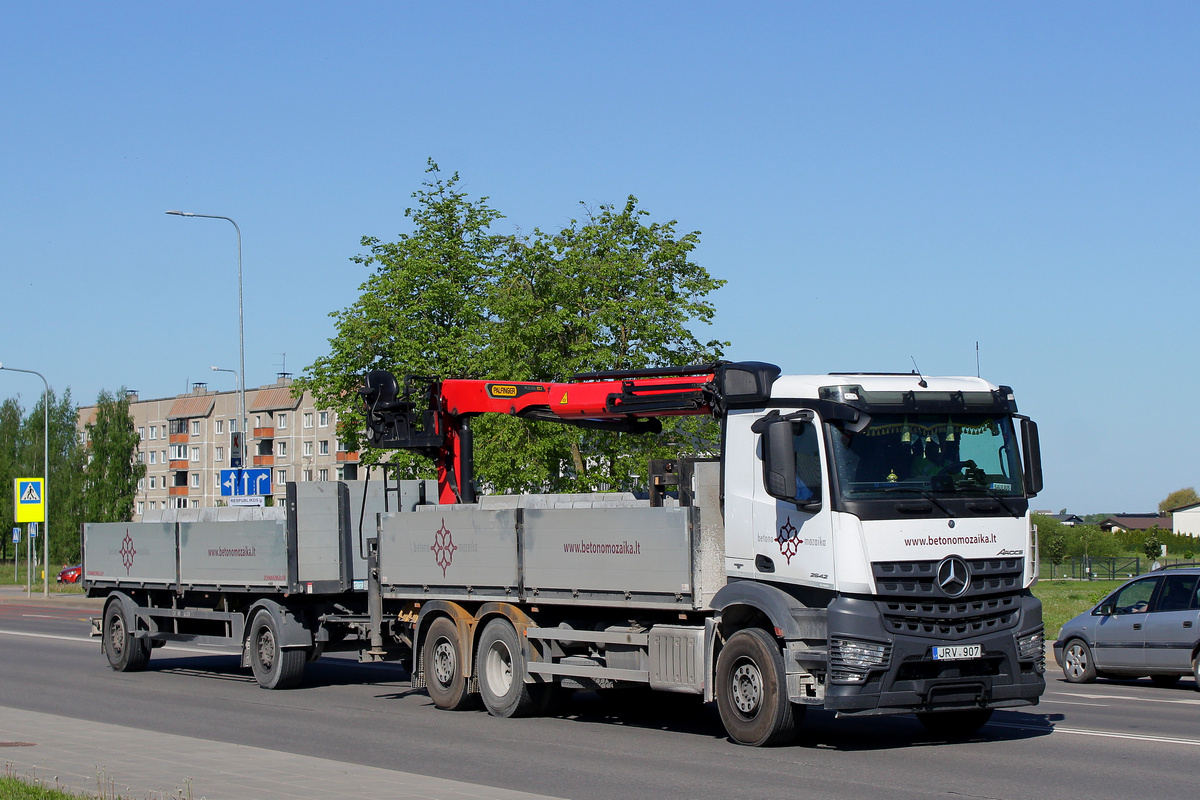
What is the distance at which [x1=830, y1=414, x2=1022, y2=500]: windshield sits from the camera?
10906mm

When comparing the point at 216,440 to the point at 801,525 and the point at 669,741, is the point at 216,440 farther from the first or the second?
the point at 801,525

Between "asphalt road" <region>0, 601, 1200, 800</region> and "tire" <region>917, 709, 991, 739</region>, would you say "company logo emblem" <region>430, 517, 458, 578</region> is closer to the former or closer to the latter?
"asphalt road" <region>0, 601, 1200, 800</region>

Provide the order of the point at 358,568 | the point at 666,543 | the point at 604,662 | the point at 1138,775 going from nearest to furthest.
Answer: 1. the point at 1138,775
2. the point at 666,543
3. the point at 604,662
4. the point at 358,568

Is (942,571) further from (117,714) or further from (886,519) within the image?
(117,714)

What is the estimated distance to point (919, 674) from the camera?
10.7m

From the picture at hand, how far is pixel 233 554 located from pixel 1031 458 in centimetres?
1130

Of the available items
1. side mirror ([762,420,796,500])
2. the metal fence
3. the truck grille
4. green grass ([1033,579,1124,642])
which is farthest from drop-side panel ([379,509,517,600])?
the metal fence

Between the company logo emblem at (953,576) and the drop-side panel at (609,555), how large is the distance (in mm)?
2204

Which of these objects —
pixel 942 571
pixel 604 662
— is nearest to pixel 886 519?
pixel 942 571

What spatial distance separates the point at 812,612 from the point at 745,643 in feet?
2.14

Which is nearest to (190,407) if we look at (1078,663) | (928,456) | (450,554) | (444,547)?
(1078,663)

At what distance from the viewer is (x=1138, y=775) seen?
388 inches

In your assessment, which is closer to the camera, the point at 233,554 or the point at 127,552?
the point at 233,554

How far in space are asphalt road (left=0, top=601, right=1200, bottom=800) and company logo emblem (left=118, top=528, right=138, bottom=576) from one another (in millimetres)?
2186
